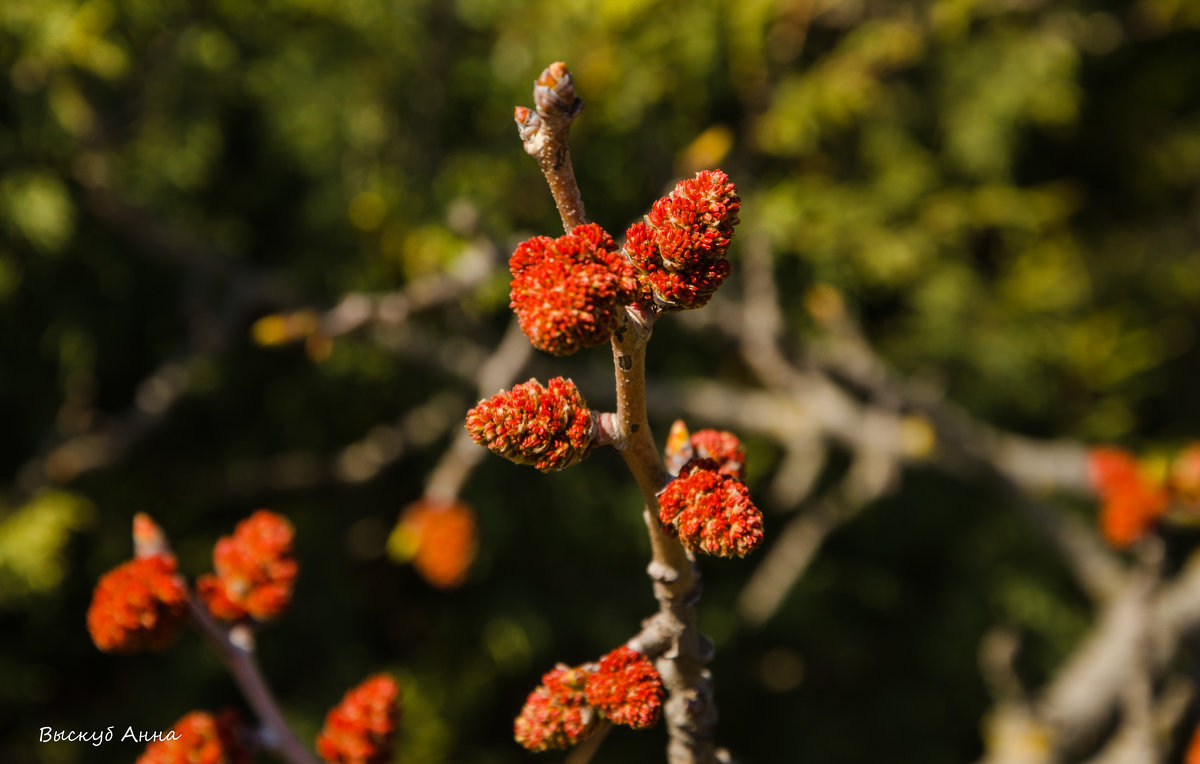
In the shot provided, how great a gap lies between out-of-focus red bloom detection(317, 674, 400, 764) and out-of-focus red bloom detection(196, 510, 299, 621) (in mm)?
165

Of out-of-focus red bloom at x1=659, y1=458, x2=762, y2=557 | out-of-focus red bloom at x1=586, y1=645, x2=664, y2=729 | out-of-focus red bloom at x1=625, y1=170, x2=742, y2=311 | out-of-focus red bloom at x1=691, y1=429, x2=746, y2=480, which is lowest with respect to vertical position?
out-of-focus red bloom at x1=586, y1=645, x2=664, y2=729

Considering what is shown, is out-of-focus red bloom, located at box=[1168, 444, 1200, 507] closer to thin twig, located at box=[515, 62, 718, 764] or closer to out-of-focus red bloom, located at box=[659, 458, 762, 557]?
thin twig, located at box=[515, 62, 718, 764]

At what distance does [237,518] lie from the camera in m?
2.84

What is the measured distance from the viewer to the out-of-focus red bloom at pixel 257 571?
1.15 metres

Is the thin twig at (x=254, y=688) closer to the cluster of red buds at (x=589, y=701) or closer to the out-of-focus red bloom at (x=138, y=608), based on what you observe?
the out-of-focus red bloom at (x=138, y=608)

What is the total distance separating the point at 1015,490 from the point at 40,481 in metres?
2.95

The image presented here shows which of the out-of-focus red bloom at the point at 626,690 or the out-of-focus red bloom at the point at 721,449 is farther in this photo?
the out-of-focus red bloom at the point at 721,449

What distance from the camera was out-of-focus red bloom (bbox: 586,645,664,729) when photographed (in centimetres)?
85

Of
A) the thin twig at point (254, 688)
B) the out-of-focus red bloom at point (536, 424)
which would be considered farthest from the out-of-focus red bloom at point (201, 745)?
the out-of-focus red bloom at point (536, 424)

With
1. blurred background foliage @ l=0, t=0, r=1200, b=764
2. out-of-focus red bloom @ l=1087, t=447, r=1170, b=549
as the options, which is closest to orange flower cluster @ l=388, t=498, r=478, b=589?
blurred background foliage @ l=0, t=0, r=1200, b=764

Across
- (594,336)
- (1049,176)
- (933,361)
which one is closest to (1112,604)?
(933,361)

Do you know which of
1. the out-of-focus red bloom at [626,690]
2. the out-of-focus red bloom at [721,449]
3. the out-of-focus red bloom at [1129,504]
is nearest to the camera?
the out-of-focus red bloom at [626,690]

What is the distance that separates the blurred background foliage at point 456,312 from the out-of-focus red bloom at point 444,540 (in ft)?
1.39

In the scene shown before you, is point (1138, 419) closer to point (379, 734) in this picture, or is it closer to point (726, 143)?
point (726, 143)
